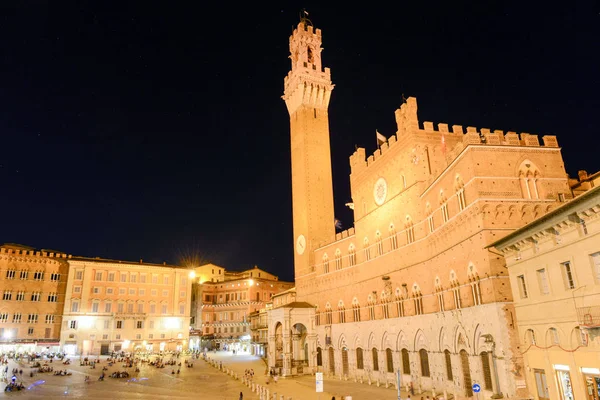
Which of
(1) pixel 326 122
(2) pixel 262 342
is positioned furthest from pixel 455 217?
(2) pixel 262 342

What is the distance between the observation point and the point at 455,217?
89.9ft

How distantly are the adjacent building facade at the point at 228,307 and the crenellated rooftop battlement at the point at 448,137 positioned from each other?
173 feet

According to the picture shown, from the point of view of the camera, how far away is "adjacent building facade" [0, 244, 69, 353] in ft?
224

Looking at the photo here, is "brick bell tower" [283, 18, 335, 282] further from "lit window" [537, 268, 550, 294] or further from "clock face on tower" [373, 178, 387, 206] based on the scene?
"lit window" [537, 268, 550, 294]

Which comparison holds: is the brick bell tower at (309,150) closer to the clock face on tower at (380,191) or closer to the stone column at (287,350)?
the stone column at (287,350)

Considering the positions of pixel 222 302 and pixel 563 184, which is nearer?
pixel 563 184

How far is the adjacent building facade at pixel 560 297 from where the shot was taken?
54.2 feet

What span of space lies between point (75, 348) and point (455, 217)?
6959cm

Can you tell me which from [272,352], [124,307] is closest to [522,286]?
[272,352]

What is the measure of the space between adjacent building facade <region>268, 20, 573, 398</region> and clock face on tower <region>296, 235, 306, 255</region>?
265mm

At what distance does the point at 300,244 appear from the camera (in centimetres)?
5722

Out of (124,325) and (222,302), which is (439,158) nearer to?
(124,325)

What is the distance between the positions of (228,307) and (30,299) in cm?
3799

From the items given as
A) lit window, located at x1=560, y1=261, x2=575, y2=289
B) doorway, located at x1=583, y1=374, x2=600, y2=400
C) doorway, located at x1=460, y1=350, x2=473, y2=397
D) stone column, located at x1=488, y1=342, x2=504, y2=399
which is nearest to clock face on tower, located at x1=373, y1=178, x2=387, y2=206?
doorway, located at x1=460, y1=350, x2=473, y2=397
